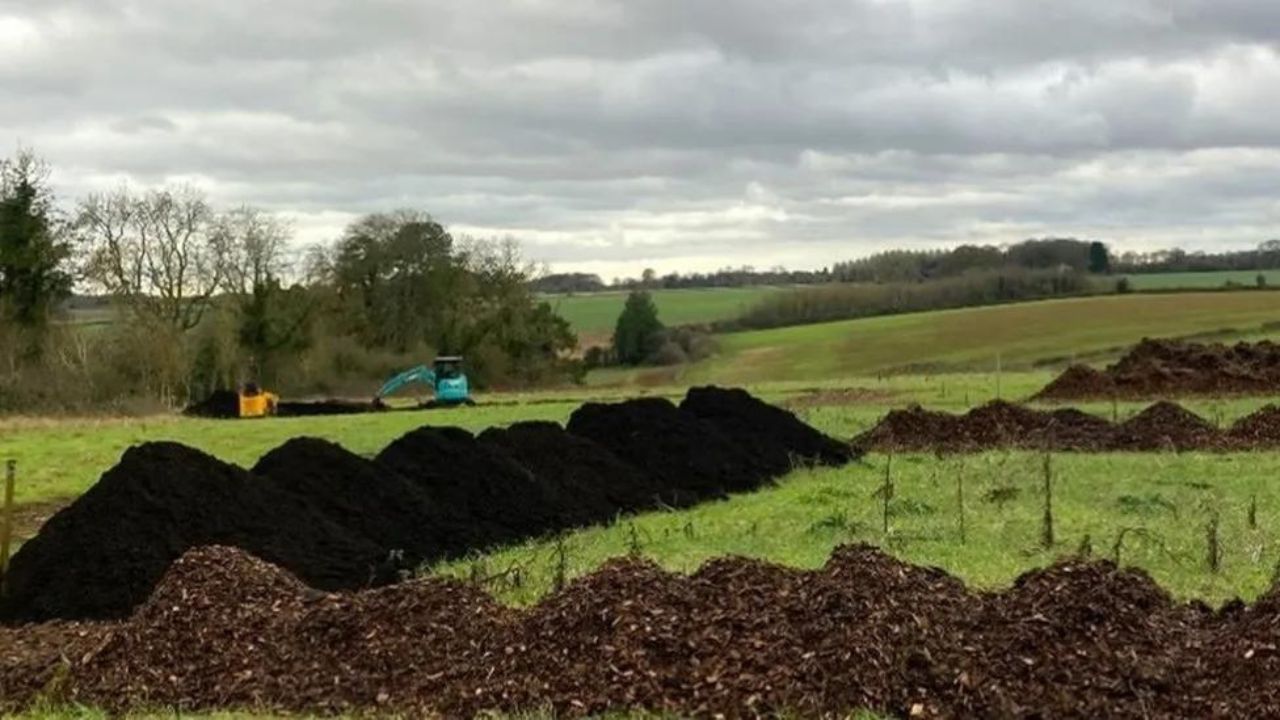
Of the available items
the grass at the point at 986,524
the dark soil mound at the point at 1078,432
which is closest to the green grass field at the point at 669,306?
the dark soil mound at the point at 1078,432

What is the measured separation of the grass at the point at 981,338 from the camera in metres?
64.5

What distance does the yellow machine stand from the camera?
4425 centimetres

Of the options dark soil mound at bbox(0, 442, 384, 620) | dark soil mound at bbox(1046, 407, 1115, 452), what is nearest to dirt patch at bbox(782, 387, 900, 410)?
dark soil mound at bbox(1046, 407, 1115, 452)

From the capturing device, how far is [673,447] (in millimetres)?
20219

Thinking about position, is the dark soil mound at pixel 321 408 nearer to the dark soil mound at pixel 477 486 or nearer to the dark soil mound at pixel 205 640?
the dark soil mound at pixel 477 486

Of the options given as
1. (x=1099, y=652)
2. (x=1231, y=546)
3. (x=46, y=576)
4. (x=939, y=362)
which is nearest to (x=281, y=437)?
(x=46, y=576)

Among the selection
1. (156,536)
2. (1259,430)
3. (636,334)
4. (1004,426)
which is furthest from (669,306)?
(156,536)

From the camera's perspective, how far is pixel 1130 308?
73.7 metres

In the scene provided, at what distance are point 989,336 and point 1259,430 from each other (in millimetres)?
48581

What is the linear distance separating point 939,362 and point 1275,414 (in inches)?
1670

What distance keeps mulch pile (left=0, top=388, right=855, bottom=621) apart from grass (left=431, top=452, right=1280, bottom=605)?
84 cm

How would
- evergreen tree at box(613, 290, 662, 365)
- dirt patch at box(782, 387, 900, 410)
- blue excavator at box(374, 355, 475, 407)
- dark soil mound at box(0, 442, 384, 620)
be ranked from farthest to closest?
evergreen tree at box(613, 290, 662, 365)
blue excavator at box(374, 355, 475, 407)
dirt patch at box(782, 387, 900, 410)
dark soil mound at box(0, 442, 384, 620)

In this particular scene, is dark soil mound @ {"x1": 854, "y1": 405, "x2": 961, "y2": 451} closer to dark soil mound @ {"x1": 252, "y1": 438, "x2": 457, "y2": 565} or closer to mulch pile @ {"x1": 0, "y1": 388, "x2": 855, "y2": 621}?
mulch pile @ {"x1": 0, "y1": 388, "x2": 855, "y2": 621}

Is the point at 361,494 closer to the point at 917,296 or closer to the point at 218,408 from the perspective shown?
the point at 218,408
